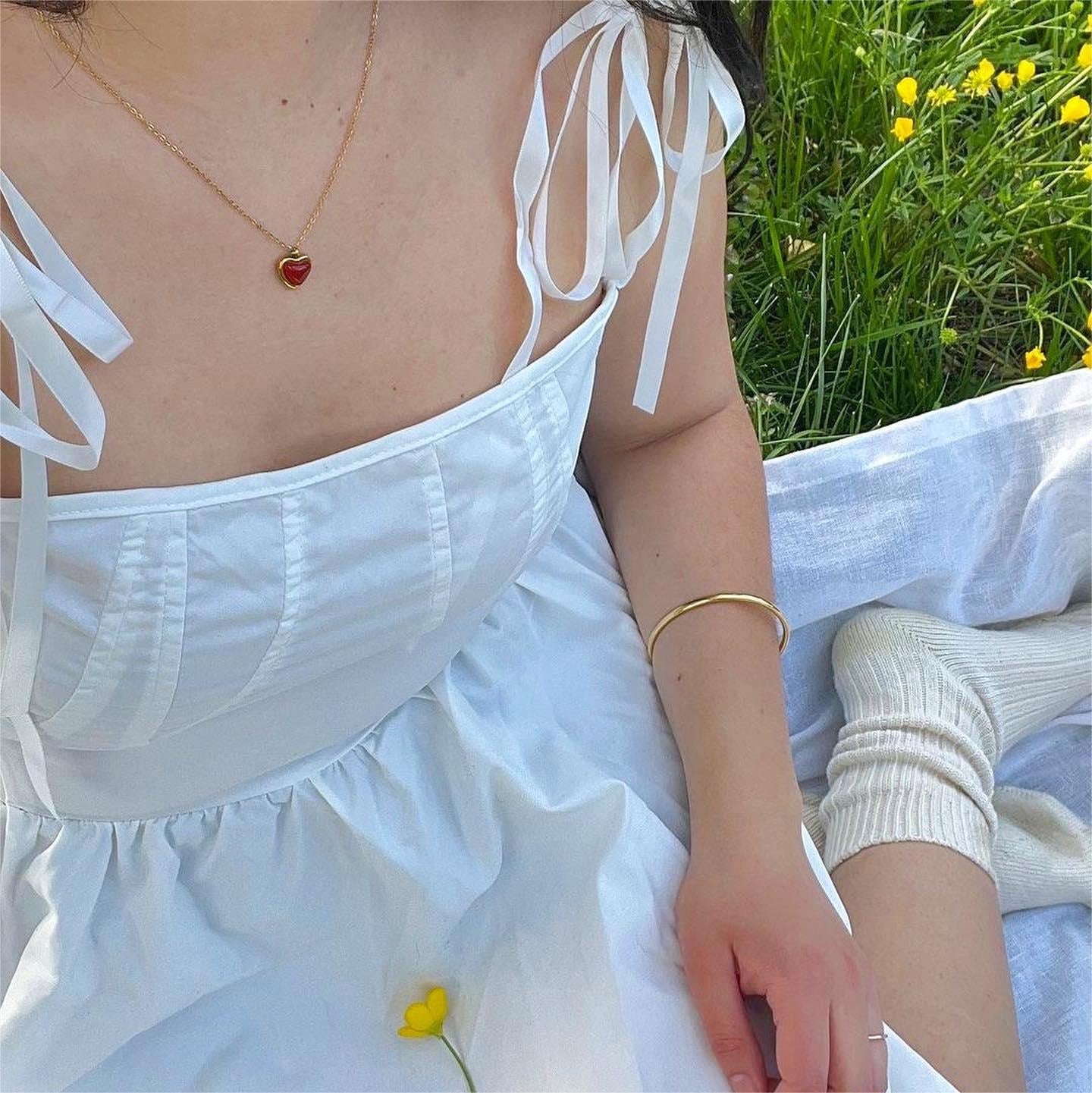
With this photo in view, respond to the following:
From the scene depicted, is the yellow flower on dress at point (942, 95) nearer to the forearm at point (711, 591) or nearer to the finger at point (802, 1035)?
the forearm at point (711, 591)

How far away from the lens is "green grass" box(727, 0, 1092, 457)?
180cm

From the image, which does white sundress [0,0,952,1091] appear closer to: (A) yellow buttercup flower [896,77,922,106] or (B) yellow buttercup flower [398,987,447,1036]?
(B) yellow buttercup flower [398,987,447,1036]

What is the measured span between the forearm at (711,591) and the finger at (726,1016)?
10cm

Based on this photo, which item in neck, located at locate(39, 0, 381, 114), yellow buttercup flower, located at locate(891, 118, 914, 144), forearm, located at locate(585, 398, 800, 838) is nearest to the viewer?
neck, located at locate(39, 0, 381, 114)

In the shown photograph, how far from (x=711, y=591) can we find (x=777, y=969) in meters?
0.31

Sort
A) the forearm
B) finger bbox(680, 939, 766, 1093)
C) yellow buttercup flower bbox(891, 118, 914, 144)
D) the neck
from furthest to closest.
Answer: yellow buttercup flower bbox(891, 118, 914, 144) < the forearm < finger bbox(680, 939, 766, 1093) < the neck

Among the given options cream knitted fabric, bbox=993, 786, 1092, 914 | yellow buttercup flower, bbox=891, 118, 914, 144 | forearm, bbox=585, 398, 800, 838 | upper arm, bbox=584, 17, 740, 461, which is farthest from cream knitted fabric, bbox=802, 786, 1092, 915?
yellow buttercup flower, bbox=891, 118, 914, 144

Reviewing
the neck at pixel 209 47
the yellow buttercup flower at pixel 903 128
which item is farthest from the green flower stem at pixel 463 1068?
the yellow buttercup flower at pixel 903 128

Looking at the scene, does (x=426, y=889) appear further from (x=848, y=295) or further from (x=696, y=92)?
(x=848, y=295)

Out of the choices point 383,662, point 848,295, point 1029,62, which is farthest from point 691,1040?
point 1029,62

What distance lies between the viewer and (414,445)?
793mm

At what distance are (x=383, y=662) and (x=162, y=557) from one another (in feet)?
0.72

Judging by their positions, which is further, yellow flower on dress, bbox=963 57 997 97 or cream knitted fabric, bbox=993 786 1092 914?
yellow flower on dress, bbox=963 57 997 97

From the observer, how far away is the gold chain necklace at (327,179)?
70 centimetres
